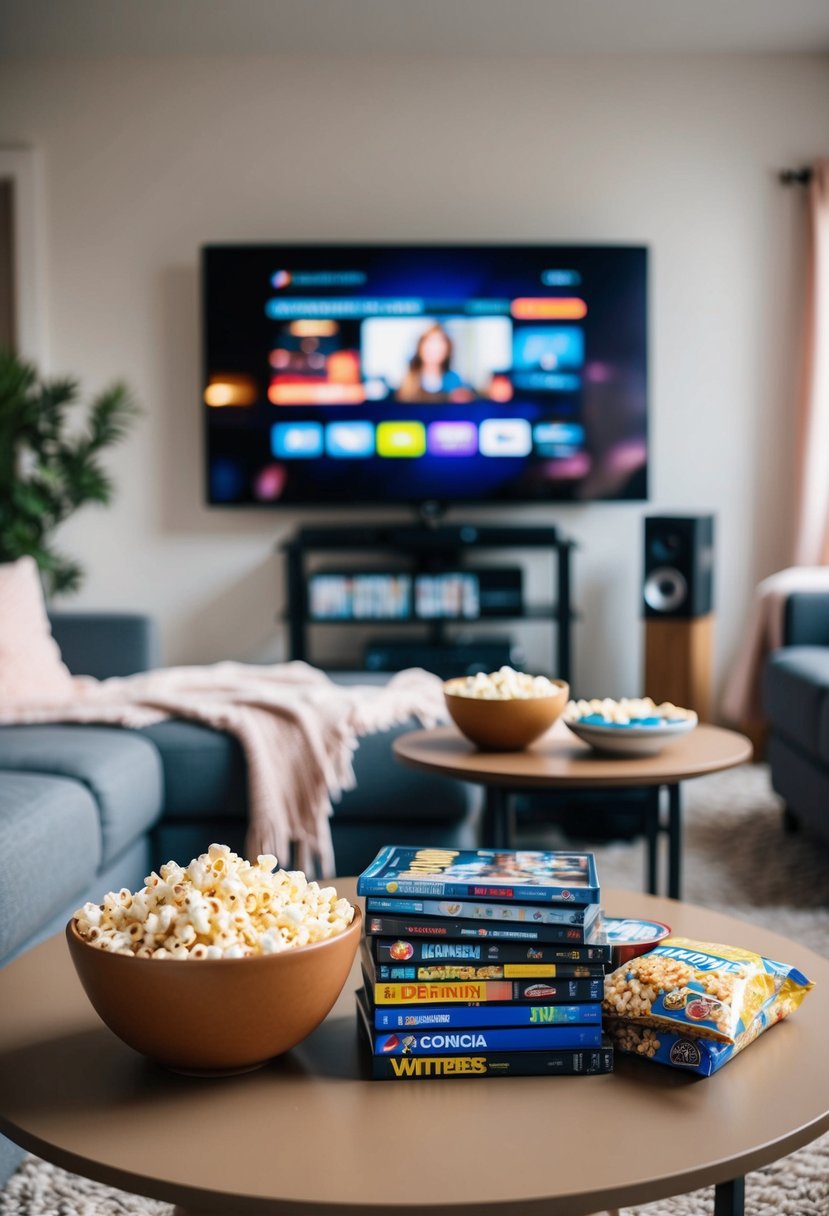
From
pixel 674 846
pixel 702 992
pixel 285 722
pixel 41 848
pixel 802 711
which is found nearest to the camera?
pixel 702 992

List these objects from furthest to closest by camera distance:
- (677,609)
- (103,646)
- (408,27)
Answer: (408,27) → (677,609) → (103,646)

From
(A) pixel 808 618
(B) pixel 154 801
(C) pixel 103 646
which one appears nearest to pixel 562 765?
(B) pixel 154 801

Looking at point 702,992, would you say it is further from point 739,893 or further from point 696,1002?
point 739,893

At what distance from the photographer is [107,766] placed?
222cm

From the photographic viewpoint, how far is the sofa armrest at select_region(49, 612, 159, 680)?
321 centimetres

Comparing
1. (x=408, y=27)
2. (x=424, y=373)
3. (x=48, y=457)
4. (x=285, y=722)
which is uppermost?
(x=408, y=27)

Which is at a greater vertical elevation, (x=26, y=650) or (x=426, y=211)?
(x=426, y=211)

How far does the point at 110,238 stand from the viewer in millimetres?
4855

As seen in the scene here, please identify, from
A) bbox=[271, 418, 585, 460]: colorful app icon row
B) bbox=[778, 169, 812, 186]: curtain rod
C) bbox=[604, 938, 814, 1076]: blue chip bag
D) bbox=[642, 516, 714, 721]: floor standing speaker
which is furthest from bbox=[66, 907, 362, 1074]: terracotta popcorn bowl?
bbox=[778, 169, 812, 186]: curtain rod

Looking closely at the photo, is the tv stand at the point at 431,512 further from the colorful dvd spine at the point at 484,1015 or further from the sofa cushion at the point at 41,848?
the colorful dvd spine at the point at 484,1015

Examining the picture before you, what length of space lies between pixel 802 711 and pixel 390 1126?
2.34m

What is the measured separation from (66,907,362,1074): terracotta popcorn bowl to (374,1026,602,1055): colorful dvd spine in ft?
0.22

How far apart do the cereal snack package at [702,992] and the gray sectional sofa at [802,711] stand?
1.84m

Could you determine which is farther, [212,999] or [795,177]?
[795,177]
